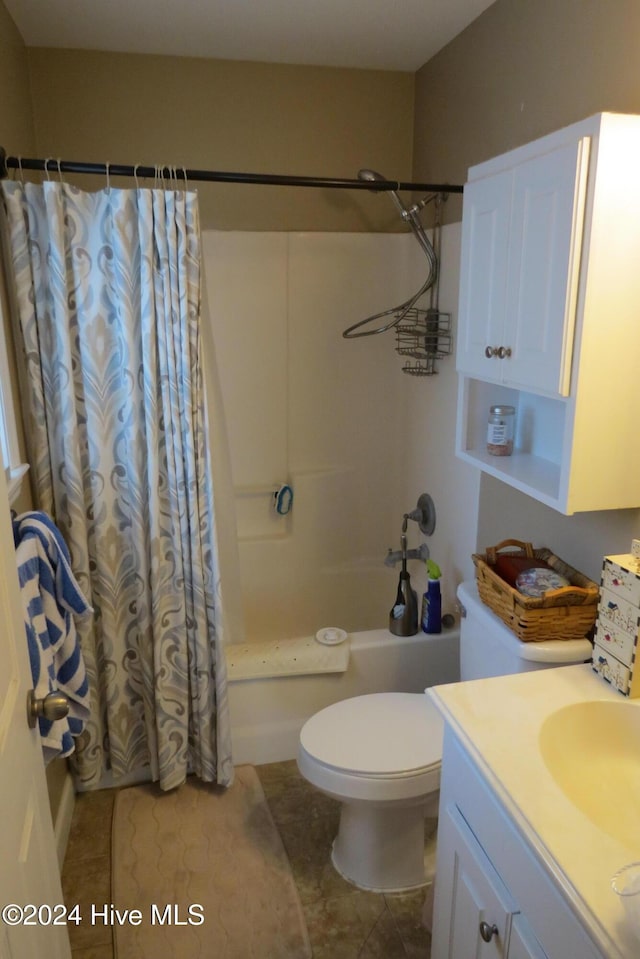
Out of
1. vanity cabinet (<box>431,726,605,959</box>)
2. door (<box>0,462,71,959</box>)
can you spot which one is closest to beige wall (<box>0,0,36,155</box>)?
door (<box>0,462,71,959</box>)

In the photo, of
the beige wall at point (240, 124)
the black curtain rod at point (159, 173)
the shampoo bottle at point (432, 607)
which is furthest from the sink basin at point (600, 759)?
the beige wall at point (240, 124)

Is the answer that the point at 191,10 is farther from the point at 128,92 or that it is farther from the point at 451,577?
the point at 451,577

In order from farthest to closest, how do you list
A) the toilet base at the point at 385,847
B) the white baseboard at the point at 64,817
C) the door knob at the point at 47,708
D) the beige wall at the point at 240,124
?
the beige wall at the point at 240,124 < the white baseboard at the point at 64,817 < the toilet base at the point at 385,847 < the door knob at the point at 47,708

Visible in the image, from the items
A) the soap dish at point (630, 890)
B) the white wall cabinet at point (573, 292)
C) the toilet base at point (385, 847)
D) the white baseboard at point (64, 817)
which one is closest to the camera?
the soap dish at point (630, 890)

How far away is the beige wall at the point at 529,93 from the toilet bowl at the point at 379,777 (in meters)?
0.62

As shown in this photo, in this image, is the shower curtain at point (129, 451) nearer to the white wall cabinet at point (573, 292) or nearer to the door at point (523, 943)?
the white wall cabinet at point (573, 292)

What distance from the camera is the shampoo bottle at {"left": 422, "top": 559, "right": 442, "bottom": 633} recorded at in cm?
236

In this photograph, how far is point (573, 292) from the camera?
1.37m

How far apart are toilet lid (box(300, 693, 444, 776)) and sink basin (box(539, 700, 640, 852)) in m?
0.55

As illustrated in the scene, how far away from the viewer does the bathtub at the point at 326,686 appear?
2324mm

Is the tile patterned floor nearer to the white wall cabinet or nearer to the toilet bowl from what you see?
the toilet bowl

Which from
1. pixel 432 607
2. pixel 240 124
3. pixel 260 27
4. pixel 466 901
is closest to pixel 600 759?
pixel 466 901

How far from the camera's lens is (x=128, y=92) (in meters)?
2.43

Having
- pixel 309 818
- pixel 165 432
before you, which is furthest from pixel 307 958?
pixel 165 432
